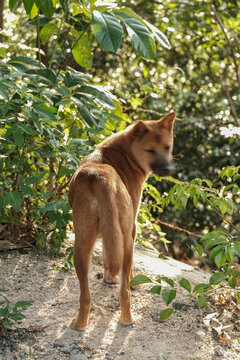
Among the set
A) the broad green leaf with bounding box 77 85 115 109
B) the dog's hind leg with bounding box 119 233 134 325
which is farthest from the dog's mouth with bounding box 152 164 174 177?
the dog's hind leg with bounding box 119 233 134 325

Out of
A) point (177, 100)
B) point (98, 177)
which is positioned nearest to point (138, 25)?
point (98, 177)

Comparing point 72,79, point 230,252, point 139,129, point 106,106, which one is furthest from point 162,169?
point 230,252

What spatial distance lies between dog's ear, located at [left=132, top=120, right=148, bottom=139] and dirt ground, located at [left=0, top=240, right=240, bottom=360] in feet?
3.68

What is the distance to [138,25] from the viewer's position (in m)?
2.89

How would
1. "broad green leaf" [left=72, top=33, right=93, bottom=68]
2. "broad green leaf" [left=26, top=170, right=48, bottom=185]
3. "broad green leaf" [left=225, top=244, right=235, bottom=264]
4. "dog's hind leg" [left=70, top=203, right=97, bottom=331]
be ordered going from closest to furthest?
"broad green leaf" [left=225, top=244, right=235, bottom=264] < "dog's hind leg" [left=70, top=203, right=97, bottom=331] < "broad green leaf" [left=26, top=170, right=48, bottom=185] < "broad green leaf" [left=72, top=33, right=93, bottom=68]

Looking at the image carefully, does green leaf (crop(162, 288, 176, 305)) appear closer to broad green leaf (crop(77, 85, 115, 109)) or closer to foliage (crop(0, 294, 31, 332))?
foliage (crop(0, 294, 31, 332))

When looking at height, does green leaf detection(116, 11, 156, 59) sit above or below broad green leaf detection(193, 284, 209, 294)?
above

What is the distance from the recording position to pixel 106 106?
3857 millimetres

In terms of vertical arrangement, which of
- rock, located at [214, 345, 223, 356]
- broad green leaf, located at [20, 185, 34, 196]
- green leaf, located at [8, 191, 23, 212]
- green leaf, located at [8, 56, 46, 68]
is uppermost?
green leaf, located at [8, 56, 46, 68]

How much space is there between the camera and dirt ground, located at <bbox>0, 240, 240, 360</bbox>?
9.68 feet

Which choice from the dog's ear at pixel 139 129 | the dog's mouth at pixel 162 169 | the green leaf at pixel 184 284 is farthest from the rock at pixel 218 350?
the dog's ear at pixel 139 129

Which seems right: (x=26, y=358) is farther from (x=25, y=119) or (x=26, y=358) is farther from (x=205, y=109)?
Result: (x=205, y=109)

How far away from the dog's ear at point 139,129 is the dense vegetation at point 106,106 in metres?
0.20

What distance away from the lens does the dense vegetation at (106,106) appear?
3092mm
